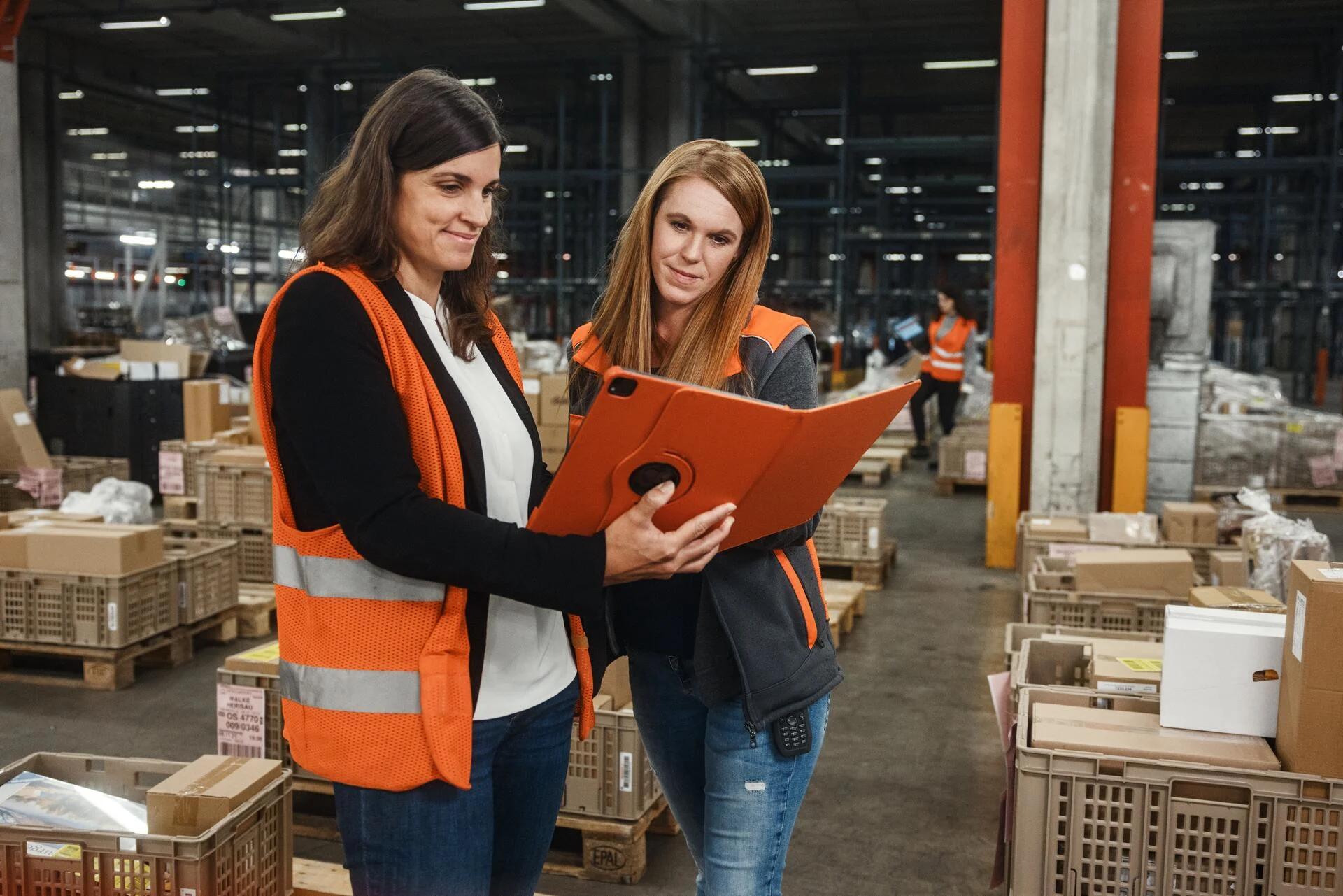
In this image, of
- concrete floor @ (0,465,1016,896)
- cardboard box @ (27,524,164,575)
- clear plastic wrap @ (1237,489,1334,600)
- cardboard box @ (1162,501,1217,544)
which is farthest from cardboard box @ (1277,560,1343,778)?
cardboard box @ (27,524,164,575)

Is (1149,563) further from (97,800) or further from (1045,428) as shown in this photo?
(97,800)

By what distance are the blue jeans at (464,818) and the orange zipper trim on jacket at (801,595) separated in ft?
1.29

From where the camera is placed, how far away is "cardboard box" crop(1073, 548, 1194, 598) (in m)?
4.80

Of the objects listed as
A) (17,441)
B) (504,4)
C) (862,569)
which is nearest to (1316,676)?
(862,569)

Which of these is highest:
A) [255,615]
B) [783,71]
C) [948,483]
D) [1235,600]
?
[783,71]

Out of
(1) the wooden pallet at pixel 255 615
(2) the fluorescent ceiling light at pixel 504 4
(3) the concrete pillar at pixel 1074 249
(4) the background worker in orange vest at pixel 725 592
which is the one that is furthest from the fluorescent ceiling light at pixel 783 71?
(4) the background worker in orange vest at pixel 725 592

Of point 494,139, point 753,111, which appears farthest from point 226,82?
point 494,139

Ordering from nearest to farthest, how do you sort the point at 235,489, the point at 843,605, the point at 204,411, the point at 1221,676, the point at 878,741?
1. the point at 1221,676
2. the point at 878,741
3. the point at 843,605
4. the point at 235,489
5. the point at 204,411

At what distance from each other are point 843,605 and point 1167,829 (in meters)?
3.73

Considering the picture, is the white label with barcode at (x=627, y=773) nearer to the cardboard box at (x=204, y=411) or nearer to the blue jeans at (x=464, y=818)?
the blue jeans at (x=464, y=818)

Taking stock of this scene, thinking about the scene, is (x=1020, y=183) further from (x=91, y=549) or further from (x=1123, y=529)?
(x=91, y=549)

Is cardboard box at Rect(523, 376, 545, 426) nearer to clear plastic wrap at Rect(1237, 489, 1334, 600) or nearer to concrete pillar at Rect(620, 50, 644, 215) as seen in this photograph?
clear plastic wrap at Rect(1237, 489, 1334, 600)

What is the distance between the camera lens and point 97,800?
9.05 feet

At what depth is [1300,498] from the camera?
33.8ft
